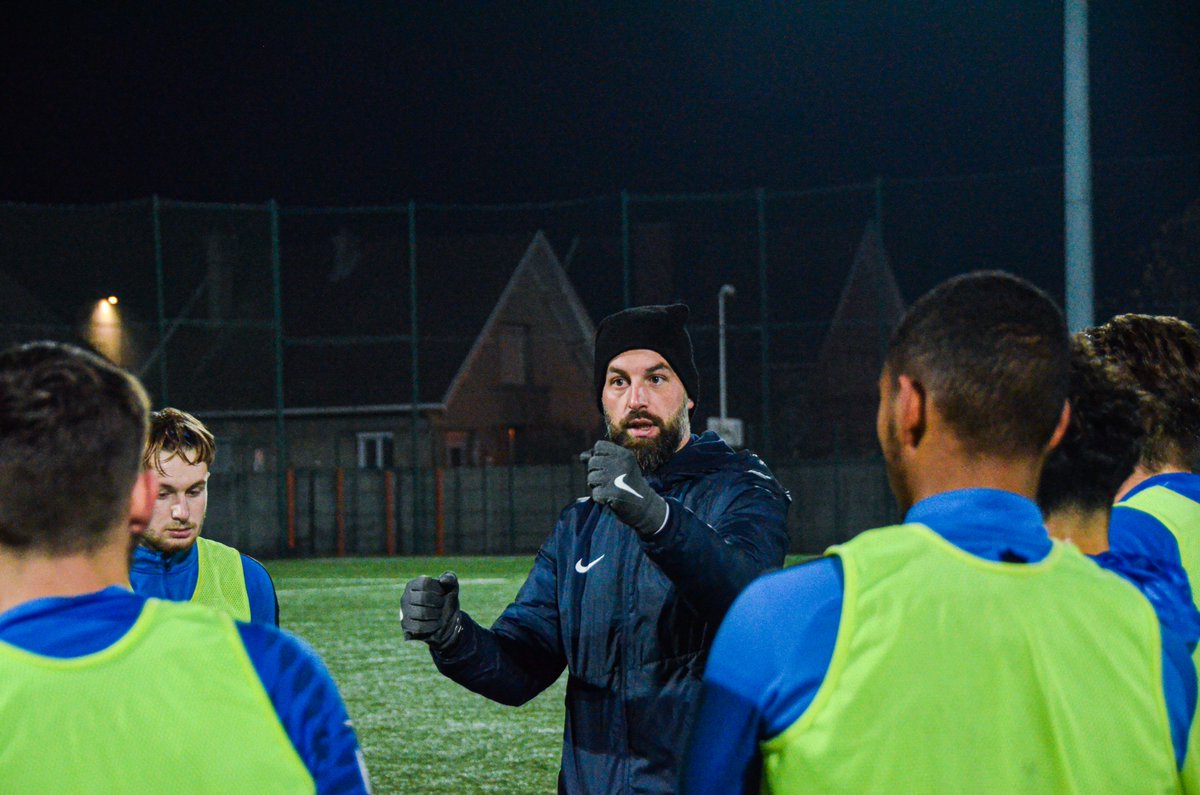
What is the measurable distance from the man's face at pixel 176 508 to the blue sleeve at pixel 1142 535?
8.45ft

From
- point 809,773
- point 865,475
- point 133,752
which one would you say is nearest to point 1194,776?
point 809,773

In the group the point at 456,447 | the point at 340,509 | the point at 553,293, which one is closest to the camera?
the point at 340,509

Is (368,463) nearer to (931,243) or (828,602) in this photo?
(931,243)

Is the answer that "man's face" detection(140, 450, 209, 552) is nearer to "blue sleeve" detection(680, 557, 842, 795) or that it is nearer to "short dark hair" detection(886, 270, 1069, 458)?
"blue sleeve" detection(680, 557, 842, 795)

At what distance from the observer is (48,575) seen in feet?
5.72

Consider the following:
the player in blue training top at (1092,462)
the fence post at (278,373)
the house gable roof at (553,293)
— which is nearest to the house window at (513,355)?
the house gable roof at (553,293)

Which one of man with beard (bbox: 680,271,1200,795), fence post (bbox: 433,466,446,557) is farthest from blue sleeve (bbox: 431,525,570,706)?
fence post (bbox: 433,466,446,557)

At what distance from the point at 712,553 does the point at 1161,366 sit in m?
0.98

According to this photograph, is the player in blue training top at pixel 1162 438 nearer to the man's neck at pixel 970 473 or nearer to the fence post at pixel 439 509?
the man's neck at pixel 970 473

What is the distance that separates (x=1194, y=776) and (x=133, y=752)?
4.34 ft

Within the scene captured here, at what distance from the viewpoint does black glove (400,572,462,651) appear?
3209 mm

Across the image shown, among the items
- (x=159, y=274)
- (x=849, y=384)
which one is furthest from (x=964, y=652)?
(x=159, y=274)

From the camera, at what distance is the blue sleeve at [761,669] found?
66.4 inches

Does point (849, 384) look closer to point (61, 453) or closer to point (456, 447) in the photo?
point (456, 447)
